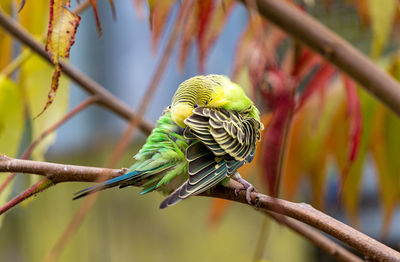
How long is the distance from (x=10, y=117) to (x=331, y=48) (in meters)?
0.46

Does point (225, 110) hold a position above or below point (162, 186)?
above

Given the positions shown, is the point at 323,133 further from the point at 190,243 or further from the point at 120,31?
the point at 120,31

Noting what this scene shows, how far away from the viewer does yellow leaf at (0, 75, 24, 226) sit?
2.48 feet

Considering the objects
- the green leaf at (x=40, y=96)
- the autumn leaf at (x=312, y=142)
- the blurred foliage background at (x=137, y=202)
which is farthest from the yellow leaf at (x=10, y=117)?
the blurred foliage background at (x=137, y=202)

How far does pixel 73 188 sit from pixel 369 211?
Result: 1.45 m

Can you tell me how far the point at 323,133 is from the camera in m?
0.97

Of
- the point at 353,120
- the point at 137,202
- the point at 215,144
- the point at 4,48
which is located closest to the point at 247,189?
the point at 215,144

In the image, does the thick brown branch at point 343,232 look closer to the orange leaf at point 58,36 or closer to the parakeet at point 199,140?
the parakeet at point 199,140

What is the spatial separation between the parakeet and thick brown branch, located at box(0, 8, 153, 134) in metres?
0.07

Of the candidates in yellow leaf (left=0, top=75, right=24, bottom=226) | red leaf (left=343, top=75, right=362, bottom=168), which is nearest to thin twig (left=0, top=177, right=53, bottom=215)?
yellow leaf (left=0, top=75, right=24, bottom=226)

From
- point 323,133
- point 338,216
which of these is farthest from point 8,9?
point 338,216

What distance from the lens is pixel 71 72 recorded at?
2.78ft

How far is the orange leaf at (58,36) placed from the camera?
1.44 ft

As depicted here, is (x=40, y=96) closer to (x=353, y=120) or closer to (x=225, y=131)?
(x=225, y=131)
